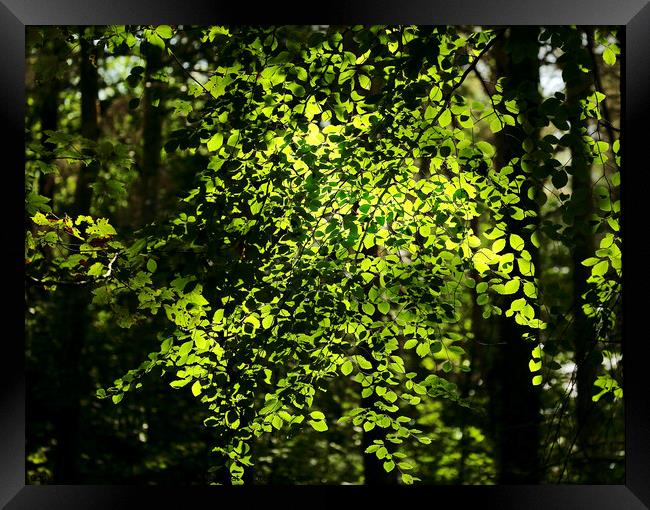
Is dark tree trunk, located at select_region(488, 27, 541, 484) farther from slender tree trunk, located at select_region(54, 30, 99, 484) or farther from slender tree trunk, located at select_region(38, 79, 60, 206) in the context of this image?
slender tree trunk, located at select_region(54, 30, 99, 484)

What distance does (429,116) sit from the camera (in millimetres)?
2232

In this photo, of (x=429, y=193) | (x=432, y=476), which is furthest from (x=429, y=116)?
(x=432, y=476)

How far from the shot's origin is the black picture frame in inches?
60.3

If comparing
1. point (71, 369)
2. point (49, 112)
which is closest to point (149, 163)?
point (49, 112)

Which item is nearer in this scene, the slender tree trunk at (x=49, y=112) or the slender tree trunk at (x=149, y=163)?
the slender tree trunk at (x=49, y=112)

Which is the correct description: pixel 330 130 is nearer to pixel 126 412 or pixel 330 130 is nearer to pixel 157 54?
pixel 157 54

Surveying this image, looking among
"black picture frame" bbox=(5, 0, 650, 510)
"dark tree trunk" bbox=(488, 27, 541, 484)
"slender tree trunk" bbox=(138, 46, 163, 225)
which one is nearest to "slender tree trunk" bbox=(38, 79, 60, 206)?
"slender tree trunk" bbox=(138, 46, 163, 225)
